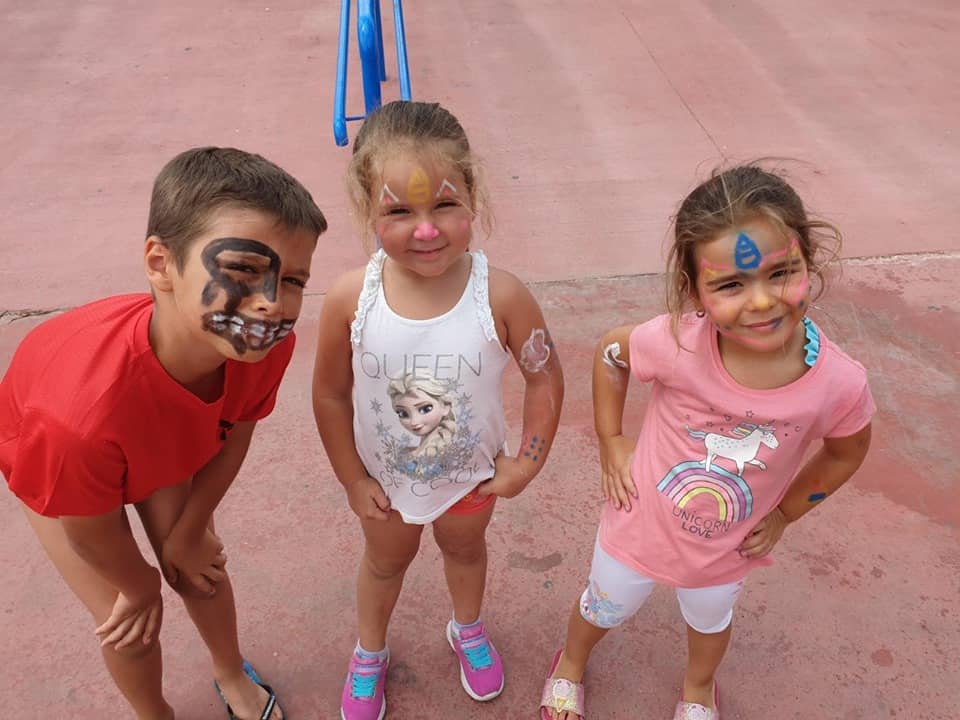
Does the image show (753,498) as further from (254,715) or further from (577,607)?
(254,715)

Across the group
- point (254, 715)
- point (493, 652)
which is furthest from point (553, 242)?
point (254, 715)

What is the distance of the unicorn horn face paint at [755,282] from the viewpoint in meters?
1.47

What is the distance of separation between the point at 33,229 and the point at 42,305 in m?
0.81

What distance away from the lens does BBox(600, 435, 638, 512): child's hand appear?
5.92ft

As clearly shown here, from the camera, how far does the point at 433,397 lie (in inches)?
65.9

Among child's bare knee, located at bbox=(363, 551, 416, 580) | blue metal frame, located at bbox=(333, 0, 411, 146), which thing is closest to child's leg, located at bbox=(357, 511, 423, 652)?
child's bare knee, located at bbox=(363, 551, 416, 580)

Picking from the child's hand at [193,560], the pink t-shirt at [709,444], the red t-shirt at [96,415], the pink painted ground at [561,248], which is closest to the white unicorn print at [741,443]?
the pink t-shirt at [709,444]

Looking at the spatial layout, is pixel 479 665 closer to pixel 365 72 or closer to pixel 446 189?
pixel 446 189

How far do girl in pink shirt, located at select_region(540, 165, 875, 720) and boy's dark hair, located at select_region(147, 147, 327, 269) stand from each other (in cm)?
71

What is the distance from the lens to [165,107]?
17.7 feet

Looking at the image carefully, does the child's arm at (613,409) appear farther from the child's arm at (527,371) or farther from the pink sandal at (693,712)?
the pink sandal at (693,712)

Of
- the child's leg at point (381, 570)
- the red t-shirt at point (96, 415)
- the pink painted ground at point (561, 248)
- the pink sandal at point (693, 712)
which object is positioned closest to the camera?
the red t-shirt at point (96, 415)

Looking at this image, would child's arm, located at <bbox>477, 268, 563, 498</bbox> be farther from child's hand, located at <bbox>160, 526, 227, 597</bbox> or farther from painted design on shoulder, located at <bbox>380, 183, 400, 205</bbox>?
child's hand, located at <bbox>160, 526, 227, 597</bbox>

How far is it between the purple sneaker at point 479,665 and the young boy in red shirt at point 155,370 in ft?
2.76
